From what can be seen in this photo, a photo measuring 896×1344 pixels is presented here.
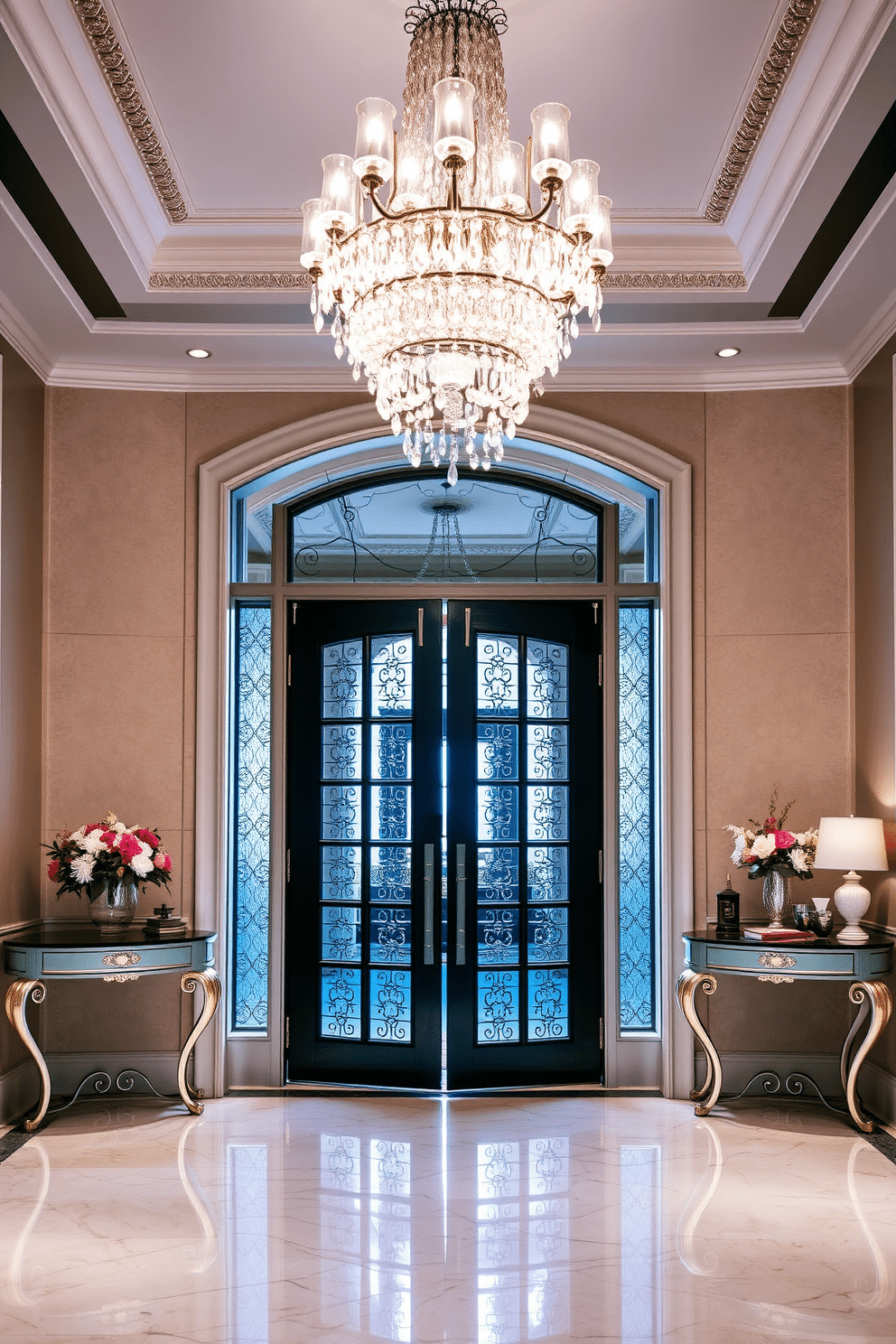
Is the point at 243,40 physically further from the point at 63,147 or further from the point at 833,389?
the point at 833,389

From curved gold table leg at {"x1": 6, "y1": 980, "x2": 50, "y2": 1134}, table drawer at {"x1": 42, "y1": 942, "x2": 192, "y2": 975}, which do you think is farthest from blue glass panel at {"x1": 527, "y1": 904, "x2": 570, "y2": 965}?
curved gold table leg at {"x1": 6, "y1": 980, "x2": 50, "y2": 1134}

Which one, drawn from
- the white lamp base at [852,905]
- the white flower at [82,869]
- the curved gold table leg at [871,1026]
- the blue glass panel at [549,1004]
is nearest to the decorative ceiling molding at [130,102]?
the white flower at [82,869]

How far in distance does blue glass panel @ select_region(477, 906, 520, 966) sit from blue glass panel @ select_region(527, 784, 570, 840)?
17.6 inches

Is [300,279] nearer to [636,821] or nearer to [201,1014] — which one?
[636,821]

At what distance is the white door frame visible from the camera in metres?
5.58

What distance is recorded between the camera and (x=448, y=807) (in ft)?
19.0

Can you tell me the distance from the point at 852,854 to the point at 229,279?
12.2ft

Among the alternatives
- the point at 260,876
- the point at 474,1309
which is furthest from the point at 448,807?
the point at 474,1309

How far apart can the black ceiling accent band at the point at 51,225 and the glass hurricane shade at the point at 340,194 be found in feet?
3.83

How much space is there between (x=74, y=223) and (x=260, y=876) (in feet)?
10.5

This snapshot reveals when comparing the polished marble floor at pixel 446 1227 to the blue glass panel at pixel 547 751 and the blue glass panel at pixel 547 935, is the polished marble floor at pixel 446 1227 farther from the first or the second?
the blue glass panel at pixel 547 751

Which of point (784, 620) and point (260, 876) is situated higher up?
point (784, 620)

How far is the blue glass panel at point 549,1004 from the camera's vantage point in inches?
226

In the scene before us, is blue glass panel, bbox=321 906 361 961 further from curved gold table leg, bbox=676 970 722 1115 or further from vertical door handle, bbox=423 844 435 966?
curved gold table leg, bbox=676 970 722 1115
